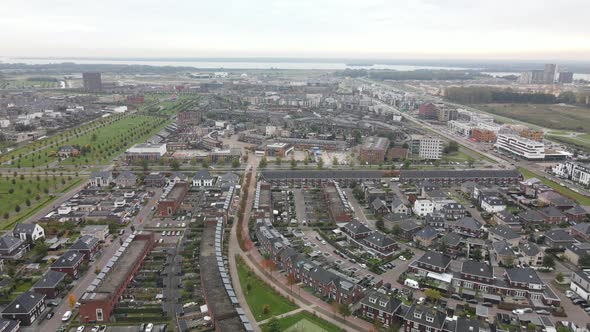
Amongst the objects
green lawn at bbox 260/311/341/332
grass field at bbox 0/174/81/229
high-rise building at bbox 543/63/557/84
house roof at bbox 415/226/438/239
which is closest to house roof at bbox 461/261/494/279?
house roof at bbox 415/226/438/239

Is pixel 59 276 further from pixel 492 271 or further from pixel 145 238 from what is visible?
pixel 492 271

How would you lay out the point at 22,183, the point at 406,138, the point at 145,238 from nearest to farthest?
the point at 145,238
the point at 22,183
the point at 406,138

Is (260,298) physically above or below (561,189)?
below

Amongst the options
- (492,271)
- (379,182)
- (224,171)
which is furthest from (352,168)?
(492,271)

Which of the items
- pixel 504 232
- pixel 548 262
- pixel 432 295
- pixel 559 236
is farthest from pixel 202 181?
pixel 559 236

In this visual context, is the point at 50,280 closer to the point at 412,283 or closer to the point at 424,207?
the point at 412,283

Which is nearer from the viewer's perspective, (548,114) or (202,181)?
(202,181)
